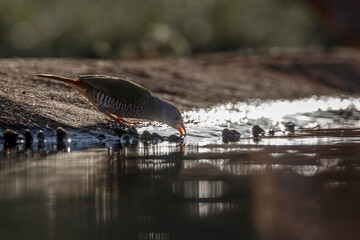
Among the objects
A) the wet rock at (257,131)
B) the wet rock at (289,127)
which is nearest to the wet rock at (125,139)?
the wet rock at (257,131)

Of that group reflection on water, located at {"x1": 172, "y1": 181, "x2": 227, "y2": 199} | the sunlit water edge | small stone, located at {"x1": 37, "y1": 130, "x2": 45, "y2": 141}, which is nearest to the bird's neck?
the sunlit water edge

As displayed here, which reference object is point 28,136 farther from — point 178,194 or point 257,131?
point 178,194

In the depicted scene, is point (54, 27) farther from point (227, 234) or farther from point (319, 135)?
point (227, 234)

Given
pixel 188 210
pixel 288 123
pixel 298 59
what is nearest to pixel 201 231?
pixel 188 210

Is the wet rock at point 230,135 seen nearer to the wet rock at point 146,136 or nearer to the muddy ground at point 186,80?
the wet rock at point 146,136

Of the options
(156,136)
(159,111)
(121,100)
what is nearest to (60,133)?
(121,100)

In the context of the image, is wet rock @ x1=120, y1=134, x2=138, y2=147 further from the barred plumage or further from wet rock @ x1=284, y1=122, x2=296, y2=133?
wet rock @ x1=284, y1=122, x2=296, y2=133
